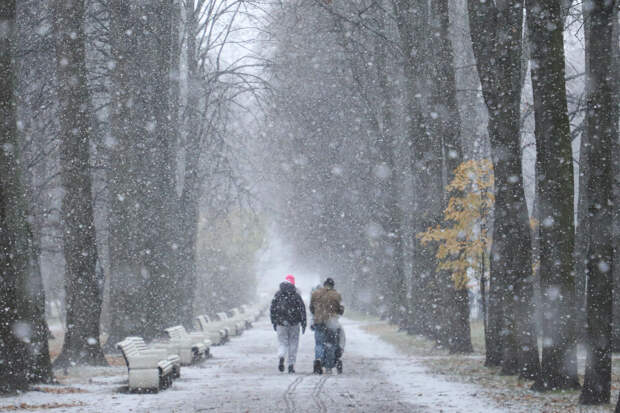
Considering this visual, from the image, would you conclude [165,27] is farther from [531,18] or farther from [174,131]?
[531,18]

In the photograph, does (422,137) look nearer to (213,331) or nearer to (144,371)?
→ (213,331)

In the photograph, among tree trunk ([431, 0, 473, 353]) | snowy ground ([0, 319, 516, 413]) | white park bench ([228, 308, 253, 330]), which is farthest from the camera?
white park bench ([228, 308, 253, 330])

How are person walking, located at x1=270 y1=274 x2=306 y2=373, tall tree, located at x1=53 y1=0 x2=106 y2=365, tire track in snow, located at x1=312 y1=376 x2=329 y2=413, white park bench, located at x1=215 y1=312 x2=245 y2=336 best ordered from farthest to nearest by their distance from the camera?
white park bench, located at x1=215 y1=312 x2=245 y2=336, tall tree, located at x1=53 y1=0 x2=106 y2=365, person walking, located at x1=270 y1=274 x2=306 y2=373, tire track in snow, located at x1=312 y1=376 x2=329 y2=413

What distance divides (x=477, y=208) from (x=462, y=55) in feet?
48.9

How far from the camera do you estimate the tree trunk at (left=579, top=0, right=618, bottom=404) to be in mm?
11227

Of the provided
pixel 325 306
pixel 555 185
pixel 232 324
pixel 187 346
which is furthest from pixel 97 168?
pixel 555 185

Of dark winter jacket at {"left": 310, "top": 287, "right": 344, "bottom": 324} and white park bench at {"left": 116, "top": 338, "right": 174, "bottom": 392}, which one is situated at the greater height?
dark winter jacket at {"left": 310, "top": 287, "right": 344, "bottom": 324}

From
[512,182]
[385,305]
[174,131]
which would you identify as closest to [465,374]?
[512,182]

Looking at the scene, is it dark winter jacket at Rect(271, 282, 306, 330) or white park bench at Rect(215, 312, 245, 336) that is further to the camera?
white park bench at Rect(215, 312, 245, 336)

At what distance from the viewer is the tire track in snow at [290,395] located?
11414 mm

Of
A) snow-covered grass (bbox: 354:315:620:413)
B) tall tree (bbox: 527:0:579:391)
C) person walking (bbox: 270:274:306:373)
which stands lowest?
snow-covered grass (bbox: 354:315:620:413)

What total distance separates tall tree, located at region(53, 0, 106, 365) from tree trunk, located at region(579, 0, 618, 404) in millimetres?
10448

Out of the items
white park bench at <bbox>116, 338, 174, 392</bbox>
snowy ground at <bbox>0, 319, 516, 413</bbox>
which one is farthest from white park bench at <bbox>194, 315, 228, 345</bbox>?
white park bench at <bbox>116, 338, 174, 392</bbox>

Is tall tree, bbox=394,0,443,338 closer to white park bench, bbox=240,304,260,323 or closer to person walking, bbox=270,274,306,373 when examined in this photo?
person walking, bbox=270,274,306,373
